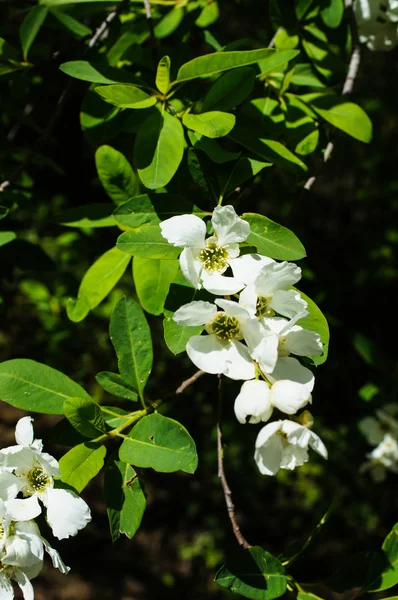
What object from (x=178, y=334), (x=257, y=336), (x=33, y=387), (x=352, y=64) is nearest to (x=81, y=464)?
(x=33, y=387)

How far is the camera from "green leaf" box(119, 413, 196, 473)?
3.27ft

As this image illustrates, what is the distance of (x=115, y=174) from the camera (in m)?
1.33


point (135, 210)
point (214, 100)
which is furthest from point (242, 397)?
point (214, 100)

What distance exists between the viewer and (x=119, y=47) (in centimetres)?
144

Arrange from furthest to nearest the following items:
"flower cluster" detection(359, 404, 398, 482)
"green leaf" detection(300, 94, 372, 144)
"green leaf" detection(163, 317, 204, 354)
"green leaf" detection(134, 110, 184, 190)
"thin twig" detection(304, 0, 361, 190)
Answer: "flower cluster" detection(359, 404, 398, 482)
"thin twig" detection(304, 0, 361, 190)
"green leaf" detection(300, 94, 372, 144)
"green leaf" detection(134, 110, 184, 190)
"green leaf" detection(163, 317, 204, 354)

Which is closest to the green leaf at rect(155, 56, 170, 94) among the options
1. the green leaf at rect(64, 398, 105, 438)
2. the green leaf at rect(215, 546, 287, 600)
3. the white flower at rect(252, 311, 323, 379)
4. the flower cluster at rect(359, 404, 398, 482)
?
the white flower at rect(252, 311, 323, 379)

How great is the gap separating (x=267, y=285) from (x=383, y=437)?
1522 millimetres

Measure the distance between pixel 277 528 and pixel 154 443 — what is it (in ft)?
10.1

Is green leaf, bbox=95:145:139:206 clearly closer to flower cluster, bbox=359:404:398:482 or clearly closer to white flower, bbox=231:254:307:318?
white flower, bbox=231:254:307:318

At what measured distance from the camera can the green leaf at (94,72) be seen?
1.18 metres

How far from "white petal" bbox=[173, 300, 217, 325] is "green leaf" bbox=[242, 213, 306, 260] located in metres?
0.19

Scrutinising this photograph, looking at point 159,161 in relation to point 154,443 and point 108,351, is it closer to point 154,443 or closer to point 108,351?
point 154,443

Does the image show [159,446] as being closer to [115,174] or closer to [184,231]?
[184,231]

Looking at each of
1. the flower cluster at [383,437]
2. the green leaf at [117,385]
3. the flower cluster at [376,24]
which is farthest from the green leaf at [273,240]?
the flower cluster at [383,437]
